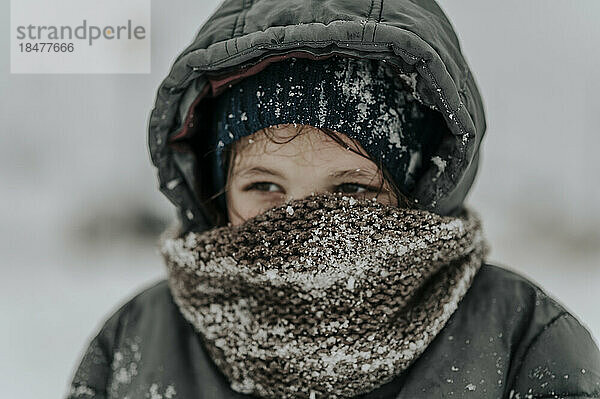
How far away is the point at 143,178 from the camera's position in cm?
179

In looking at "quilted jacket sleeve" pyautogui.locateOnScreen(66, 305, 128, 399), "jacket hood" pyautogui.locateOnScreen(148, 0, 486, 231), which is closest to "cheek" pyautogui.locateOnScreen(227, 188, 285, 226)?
"jacket hood" pyautogui.locateOnScreen(148, 0, 486, 231)

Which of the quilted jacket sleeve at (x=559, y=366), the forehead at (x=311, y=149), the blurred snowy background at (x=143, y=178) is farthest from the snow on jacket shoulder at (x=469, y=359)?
the blurred snowy background at (x=143, y=178)

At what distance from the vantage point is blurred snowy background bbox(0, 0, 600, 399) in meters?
1.36

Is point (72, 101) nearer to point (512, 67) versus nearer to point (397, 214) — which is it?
point (397, 214)

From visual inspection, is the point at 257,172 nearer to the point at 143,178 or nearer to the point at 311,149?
the point at 311,149

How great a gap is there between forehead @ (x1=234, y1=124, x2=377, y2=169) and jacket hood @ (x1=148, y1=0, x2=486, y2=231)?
0.09 m

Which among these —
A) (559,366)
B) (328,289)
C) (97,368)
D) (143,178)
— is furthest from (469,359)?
(143,178)

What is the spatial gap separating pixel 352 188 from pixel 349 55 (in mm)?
172

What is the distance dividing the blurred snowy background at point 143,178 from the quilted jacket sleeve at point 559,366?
71cm

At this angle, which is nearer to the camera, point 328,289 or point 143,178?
point 328,289

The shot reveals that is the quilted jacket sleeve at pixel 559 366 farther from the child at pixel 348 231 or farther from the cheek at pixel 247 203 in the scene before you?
the cheek at pixel 247 203

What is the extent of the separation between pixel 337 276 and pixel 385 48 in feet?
0.88

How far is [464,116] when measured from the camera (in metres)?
0.79

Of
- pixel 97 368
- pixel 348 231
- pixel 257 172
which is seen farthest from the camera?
pixel 97 368
